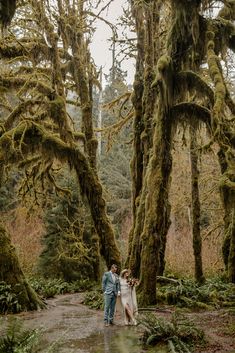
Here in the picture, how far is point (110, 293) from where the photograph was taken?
37.4 feet

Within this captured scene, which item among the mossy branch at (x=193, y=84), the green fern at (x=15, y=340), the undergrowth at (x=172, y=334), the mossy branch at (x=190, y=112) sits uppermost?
the mossy branch at (x=193, y=84)

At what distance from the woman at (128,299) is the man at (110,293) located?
0.20 m

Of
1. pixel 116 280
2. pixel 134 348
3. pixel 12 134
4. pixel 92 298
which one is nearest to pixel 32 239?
pixel 92 298

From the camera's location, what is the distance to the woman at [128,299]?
1110cm

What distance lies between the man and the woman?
7.9 inches

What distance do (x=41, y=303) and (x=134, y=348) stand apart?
23.4 ft

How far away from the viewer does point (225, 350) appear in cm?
795

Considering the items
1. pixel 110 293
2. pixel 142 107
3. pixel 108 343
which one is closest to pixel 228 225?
pixel 142 107

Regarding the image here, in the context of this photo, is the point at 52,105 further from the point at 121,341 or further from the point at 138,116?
the point at 121,341

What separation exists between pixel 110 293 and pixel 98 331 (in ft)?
4.77

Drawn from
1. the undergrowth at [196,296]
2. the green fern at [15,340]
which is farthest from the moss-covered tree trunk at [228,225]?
the green fern at [15,340]

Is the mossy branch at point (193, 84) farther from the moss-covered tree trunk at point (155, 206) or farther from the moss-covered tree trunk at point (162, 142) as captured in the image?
the moss-covered tree trunk at point (155, 206)

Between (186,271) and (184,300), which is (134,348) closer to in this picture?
(184,300)

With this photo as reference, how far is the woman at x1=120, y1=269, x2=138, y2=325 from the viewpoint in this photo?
1110 centimetres
